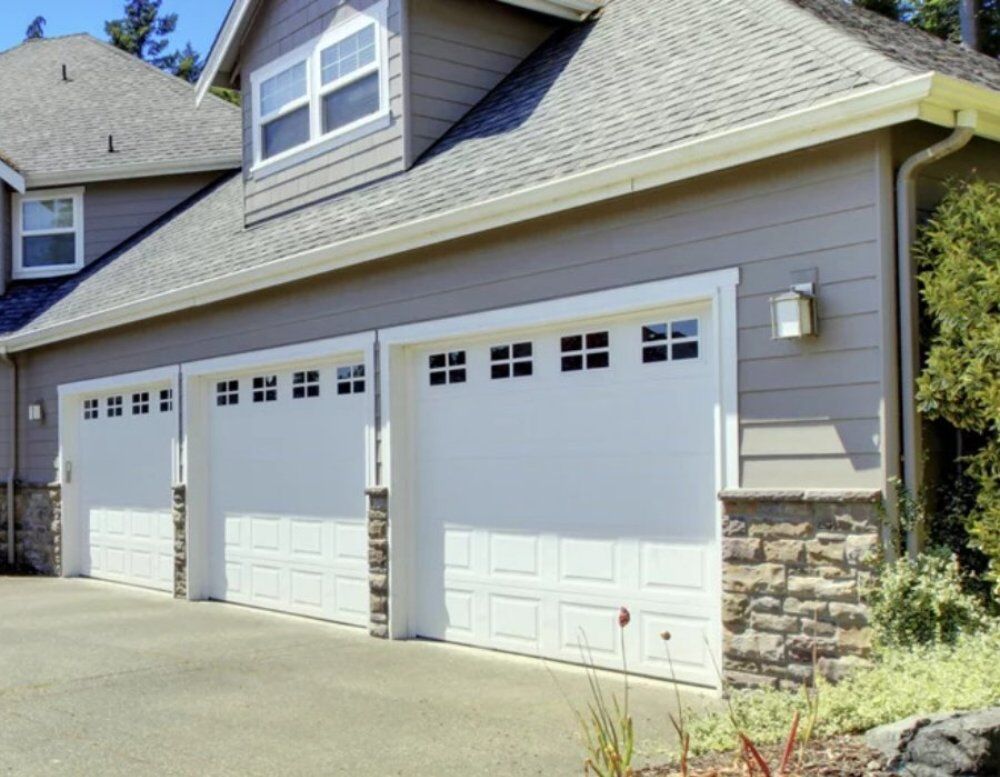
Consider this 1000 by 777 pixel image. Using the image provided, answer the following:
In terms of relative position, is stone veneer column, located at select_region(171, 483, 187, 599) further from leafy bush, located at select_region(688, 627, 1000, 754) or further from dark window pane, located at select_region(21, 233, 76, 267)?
leafy bush, located at select_region(688, 627, 1000, 754)

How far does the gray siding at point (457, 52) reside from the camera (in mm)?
11047

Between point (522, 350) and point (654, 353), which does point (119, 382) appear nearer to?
point (522, 350)

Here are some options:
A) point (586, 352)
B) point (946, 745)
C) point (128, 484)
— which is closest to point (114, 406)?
point (128, 484)

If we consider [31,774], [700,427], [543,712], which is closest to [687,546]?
[700,427]

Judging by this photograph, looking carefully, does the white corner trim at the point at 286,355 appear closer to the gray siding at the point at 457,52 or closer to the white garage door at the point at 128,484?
the white garage door at the point at 128,484

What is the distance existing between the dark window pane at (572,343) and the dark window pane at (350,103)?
13.4 feet

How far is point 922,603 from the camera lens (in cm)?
621

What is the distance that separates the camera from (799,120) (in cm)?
663

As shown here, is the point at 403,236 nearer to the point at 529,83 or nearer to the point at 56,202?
the point at 529,83

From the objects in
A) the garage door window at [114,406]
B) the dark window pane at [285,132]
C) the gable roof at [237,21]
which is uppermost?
the gable roof at [237,21]

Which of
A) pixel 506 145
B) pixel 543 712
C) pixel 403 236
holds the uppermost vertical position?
pixel 506 145

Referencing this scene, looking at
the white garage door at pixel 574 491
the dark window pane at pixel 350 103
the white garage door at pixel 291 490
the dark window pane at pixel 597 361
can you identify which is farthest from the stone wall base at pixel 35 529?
the dark window pane at pixel 597 361

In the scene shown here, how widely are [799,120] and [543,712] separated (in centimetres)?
376

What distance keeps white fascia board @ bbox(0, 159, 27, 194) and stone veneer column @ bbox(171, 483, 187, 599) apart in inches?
256
